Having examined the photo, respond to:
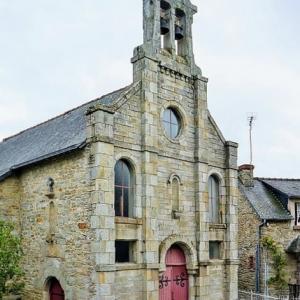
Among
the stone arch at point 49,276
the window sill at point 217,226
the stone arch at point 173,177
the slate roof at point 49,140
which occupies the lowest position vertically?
the stone arch at point 49,276

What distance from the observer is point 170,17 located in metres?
18.4

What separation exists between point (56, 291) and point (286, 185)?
15888mm

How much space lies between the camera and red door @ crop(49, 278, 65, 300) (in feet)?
52.1

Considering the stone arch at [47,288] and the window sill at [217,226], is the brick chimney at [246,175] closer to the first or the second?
the window sill at [217,226]

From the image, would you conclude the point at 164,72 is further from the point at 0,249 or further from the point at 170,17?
the point at 0,249

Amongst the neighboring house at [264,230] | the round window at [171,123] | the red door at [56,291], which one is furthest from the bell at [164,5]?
the red door at [56,291]

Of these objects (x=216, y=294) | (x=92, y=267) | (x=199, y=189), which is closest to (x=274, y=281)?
(x=216, y=294)

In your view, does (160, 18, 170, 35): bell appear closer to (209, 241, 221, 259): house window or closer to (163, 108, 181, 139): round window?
(163, 108, 181, 139): round window

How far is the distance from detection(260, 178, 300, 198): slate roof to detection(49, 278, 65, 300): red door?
1392 cm

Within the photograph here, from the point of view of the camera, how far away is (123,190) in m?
15.6

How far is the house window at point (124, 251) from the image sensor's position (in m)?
15.1

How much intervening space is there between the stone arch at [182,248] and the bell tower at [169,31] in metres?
6.97

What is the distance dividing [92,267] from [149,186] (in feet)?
11.5

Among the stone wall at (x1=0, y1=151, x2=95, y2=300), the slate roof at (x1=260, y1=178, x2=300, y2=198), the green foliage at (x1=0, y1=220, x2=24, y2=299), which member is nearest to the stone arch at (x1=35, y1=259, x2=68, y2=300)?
the stone wall at (x1=0, y1=151, x2=95, y2=300)
